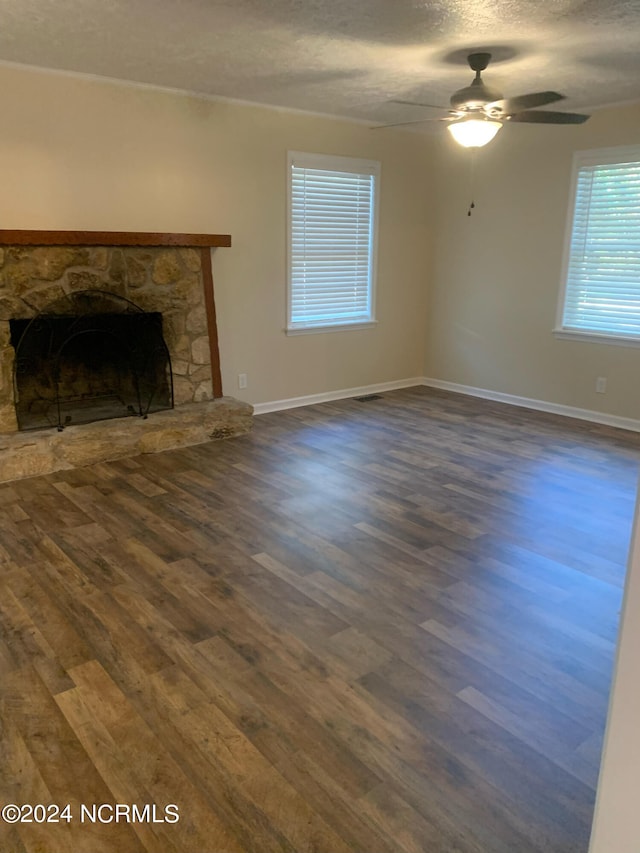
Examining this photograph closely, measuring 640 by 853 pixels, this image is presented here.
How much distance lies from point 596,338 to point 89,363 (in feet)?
13.4

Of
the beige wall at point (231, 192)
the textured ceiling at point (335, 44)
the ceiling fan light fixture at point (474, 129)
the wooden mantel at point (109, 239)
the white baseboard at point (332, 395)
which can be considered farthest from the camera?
the white baseboard at point (332, 395)

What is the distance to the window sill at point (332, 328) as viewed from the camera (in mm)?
5730

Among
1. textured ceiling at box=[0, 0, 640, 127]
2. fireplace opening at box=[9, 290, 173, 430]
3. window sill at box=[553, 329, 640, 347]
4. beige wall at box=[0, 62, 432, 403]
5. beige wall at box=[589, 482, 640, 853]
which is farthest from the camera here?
window sill at box=[553, 329, 640, 347]

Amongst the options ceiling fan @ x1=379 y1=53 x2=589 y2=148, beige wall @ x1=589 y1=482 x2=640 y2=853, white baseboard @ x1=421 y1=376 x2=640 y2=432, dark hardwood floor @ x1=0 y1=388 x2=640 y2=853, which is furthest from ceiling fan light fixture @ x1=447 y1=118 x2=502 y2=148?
beige wall @ x1=589 y1=482 x2=640 y2=853

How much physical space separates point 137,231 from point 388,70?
204 cm

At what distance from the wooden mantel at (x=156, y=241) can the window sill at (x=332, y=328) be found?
2.81 ft

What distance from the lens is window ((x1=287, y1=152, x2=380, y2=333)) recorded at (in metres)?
5.53

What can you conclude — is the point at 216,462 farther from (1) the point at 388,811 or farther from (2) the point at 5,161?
(1) the point at 388,811

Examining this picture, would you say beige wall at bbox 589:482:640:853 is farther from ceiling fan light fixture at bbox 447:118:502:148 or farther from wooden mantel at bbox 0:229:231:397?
wooden mantel at bbox 0:229:231:397

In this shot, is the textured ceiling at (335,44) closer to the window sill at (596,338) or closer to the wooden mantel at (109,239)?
the wooden mantel at (109,239)

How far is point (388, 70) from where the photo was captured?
3.98m

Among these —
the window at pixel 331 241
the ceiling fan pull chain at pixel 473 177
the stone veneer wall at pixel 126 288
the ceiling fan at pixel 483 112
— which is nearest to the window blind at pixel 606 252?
the ceiling fan pull chain at pixel 473 177

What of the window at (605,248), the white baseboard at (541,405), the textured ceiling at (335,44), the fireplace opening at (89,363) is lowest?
the white baseboard at (541,405)

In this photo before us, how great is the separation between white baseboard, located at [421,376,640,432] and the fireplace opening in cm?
306
